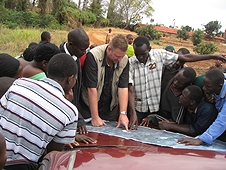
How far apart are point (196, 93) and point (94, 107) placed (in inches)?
41.3

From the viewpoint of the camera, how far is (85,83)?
3010 millimetres

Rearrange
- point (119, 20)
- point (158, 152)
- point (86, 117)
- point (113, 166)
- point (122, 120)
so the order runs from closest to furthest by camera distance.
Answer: point (113, 166) → point (158, 152) → point (122, 120) → point (86, 117) → point (119, 20)

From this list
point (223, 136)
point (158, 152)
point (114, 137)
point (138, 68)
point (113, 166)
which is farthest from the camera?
point (138, 68)

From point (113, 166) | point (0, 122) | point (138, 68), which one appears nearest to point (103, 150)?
point (113, 166)

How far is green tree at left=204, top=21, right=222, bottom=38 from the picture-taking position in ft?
106

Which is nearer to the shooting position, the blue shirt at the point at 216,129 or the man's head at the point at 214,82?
the blue shirt at the point at 216,129

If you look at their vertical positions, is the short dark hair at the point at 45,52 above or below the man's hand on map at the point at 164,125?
above

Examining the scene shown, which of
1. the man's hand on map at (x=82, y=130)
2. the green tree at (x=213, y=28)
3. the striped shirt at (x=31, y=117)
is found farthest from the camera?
the green tree at (x=213, y=28)

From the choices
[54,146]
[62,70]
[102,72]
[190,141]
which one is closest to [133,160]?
[54,146]

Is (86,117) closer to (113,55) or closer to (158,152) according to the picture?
(113,55)

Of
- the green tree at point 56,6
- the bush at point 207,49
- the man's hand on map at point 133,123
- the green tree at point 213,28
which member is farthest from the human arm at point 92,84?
the green tree at point 213,28

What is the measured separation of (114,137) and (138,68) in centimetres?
119

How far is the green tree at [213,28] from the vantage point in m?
32.4

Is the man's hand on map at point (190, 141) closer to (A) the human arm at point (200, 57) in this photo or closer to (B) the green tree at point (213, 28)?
(A) the human arm at point (200, 57)
